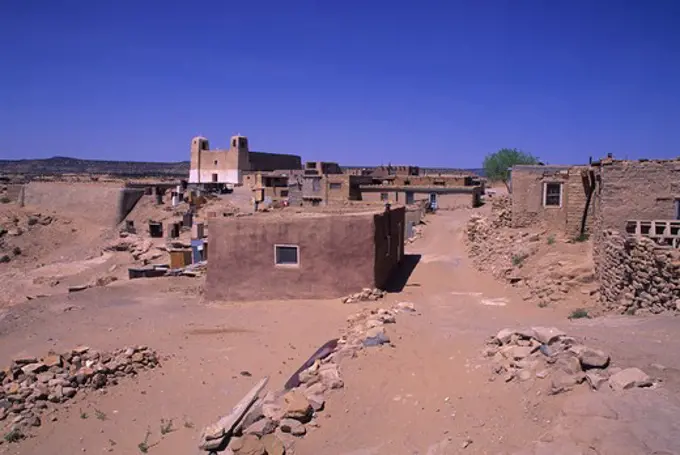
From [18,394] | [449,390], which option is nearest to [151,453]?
[18,394]

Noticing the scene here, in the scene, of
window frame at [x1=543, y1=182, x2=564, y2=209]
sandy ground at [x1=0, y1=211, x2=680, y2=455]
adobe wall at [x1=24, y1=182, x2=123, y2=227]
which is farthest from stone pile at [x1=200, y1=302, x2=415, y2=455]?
adobe wall at [x1=24, y1=182, x2=123, y2=227]

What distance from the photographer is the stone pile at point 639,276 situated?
10922mm

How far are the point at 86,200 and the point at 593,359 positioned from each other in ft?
156

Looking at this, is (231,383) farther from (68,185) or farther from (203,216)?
(68,185)

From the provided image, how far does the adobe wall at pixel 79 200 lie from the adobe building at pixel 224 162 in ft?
64.8

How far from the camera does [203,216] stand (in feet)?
131

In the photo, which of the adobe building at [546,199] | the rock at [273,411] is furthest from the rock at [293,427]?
the adobe building at [546,199]

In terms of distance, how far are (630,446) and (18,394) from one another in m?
9.52

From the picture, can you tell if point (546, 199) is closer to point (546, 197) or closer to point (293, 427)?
point (546, 197)

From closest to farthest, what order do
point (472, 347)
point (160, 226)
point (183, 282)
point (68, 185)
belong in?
point (472, 347) < point (183, 282) < point (160, 226) < point (68, 185)

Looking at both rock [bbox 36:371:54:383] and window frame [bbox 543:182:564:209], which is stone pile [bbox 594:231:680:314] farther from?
rock [bbox 36:371:54:383]

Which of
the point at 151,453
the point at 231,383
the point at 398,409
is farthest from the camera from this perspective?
the point at 231,383

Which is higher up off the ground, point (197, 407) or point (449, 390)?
point (449, 390)

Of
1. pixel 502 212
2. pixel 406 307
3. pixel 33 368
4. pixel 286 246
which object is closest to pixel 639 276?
pixel 406 307
